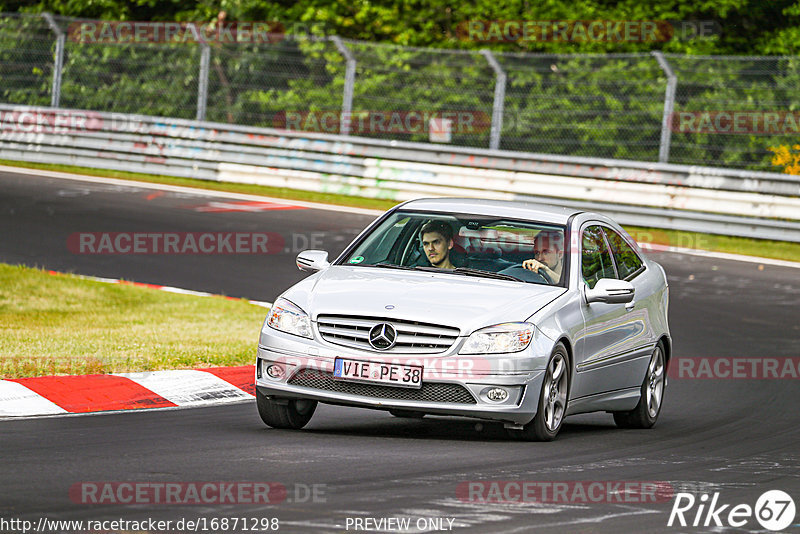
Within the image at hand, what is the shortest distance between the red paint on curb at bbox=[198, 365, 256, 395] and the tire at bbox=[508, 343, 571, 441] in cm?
272

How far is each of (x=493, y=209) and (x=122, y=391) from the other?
2804mm

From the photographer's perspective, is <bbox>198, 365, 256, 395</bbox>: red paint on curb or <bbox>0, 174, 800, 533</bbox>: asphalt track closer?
<bbox>0, 174, 800, 533</bbox>: asphalt track

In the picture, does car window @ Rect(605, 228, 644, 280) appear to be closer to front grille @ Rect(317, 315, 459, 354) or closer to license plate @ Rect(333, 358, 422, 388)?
front grille @ Rect(317, 315, 459, 354)

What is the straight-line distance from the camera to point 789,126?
74.3 feet

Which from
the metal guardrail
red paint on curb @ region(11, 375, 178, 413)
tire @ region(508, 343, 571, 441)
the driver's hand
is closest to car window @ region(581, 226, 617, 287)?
the driver's hand

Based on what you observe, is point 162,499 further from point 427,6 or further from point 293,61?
point 427,6

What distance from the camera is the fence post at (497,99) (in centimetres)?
2373

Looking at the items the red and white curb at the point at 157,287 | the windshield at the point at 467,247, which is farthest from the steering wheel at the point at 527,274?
the red and white curb at the point at 157,287

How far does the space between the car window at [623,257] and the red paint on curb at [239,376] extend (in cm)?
280

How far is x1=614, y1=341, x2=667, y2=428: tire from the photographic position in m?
10.2

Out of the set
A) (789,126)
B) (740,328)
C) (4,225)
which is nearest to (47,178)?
(4,225)

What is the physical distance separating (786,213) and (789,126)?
1.97 metres

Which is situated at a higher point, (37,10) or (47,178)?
(37,10)

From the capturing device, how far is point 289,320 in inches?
337
